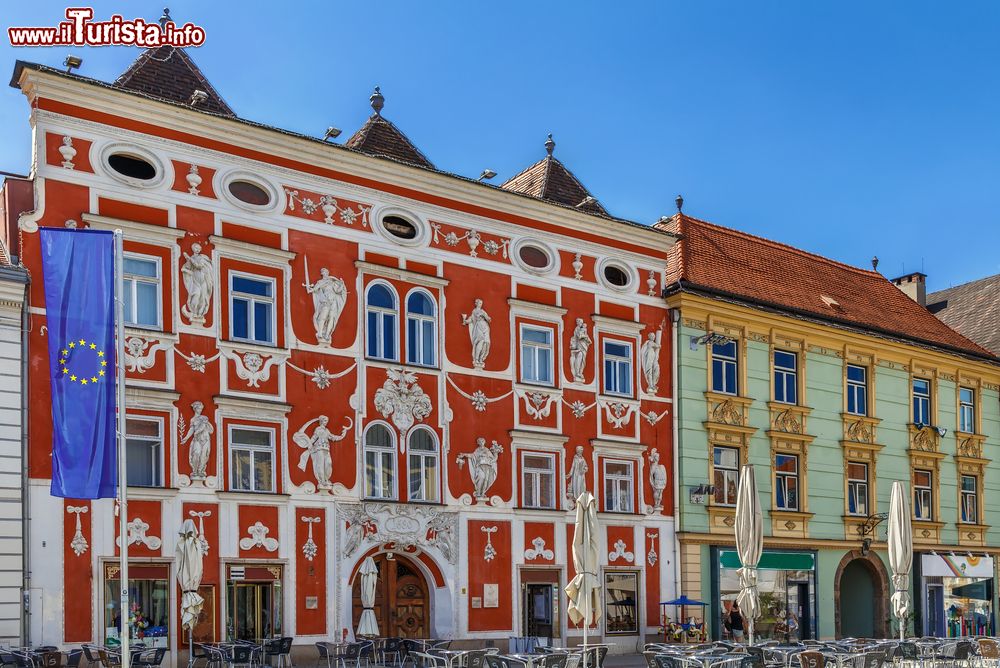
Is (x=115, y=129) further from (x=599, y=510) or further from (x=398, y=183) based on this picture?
(x=599, y=510)

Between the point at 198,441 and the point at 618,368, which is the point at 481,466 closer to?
the point at 618,368

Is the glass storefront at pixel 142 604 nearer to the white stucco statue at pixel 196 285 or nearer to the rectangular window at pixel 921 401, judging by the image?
the white stucco statue at pixel 196 285

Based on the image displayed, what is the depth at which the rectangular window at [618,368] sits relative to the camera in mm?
31656

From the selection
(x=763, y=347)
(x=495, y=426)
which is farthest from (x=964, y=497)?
(x=495, y=426)

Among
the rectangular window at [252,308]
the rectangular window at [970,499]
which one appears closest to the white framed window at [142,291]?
the rectangular window at [252,308]

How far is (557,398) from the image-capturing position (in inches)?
1193

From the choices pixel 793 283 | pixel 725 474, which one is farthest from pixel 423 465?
pixel 793 283

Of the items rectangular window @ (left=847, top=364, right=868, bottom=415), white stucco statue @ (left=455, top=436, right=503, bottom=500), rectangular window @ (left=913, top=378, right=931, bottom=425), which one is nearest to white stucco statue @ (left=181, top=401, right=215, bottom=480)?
white stucco statue @ (left=455, top=436, right=503, bottom=500)

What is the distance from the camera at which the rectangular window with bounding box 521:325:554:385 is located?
30.2 m

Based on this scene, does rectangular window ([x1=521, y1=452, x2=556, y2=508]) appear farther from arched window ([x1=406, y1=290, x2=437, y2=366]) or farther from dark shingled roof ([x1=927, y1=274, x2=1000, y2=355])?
dark shingled roof ([x1=927, y1=274, x2=1000, y2=355])

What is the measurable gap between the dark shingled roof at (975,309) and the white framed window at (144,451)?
103 ft

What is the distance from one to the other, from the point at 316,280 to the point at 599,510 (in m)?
9.24

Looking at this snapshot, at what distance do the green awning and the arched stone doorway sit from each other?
2122mm

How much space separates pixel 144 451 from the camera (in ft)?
79.5
